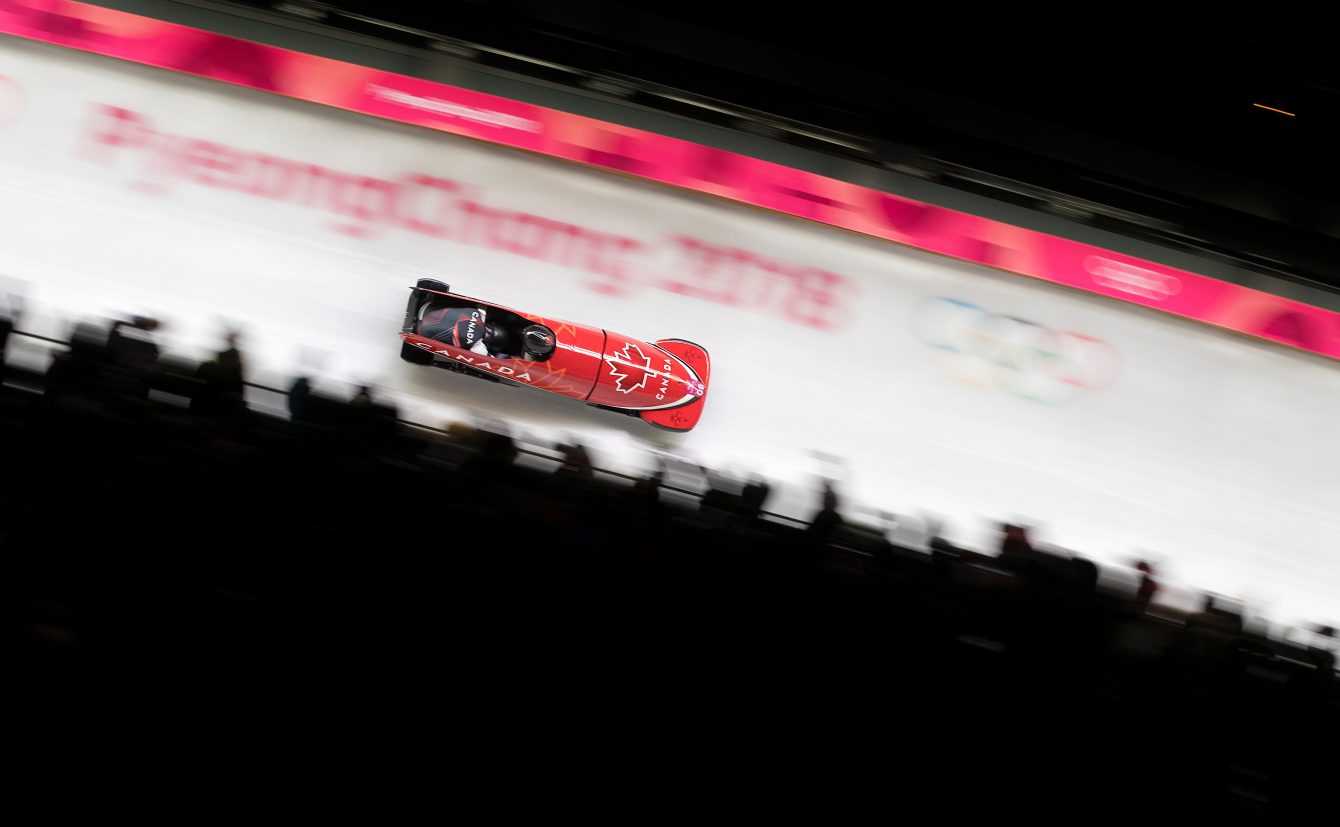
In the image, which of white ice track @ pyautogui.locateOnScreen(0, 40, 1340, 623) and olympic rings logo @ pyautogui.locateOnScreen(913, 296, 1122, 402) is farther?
olympic rings logo @ pyautogui.locateOnScreen(913, 296, 1122, 402)

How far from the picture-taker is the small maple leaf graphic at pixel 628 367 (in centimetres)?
478

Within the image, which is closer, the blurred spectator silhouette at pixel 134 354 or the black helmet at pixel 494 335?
the blurred spectator silhouette at pixel 134 354

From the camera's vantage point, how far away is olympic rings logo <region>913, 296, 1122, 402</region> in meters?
5.50

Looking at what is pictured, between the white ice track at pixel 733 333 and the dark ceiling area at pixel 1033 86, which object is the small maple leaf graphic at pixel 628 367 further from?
the dark ceiling area at pixel 1033 86

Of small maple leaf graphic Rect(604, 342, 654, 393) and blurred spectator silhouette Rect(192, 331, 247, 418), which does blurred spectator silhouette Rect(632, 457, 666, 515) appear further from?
small maple leaf graphic Rect(604, 342, 654, 393)

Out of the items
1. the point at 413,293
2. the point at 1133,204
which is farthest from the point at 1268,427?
the point at 413,293

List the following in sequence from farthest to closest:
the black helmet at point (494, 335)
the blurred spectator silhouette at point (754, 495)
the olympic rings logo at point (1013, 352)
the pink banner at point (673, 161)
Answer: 1. the olympic rings logo at point (1013, 352)
2. the pink banner at point (673, 161)
3. the black helmet at point (494, 335)
4. the blurred spectator silhouette at point (754, 495)

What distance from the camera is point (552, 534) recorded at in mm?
2078

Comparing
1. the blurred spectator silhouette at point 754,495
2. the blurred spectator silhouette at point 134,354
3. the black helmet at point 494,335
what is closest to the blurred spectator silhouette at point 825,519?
the blurred spectator silhouette at point 754,495

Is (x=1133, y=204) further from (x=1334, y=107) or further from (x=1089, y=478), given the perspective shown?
(x=1089, y=478)

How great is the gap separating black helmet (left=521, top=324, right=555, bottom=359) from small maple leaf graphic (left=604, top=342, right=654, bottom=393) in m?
0.34

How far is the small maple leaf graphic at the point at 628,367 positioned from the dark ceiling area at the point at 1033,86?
1739mm

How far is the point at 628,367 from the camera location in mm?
4805

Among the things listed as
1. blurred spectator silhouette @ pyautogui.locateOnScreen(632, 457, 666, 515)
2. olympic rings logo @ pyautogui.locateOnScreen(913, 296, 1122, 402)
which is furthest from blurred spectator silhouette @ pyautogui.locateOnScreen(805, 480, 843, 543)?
olympic rings logo @ pyautogui.locateOnScreen(913, 296, 1122, 402)
